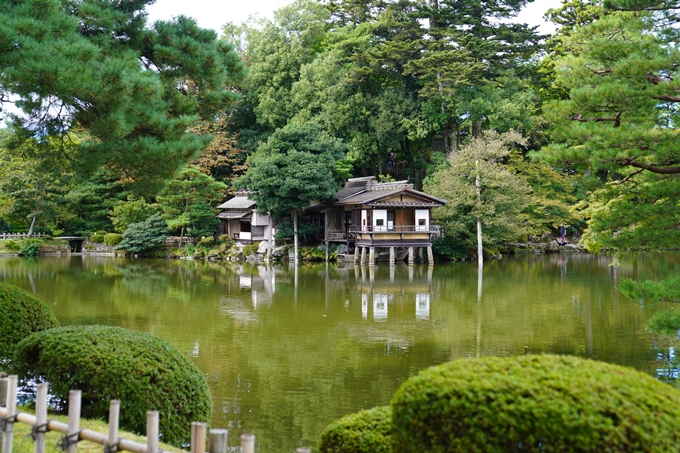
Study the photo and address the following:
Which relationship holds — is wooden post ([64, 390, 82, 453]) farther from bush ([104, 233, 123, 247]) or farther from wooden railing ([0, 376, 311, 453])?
bush ([104, 233, 123, 247])

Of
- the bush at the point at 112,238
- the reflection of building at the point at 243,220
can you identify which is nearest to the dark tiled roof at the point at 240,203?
the reflection of building at the point at 243,220

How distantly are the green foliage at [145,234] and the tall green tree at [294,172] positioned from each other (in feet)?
19.4

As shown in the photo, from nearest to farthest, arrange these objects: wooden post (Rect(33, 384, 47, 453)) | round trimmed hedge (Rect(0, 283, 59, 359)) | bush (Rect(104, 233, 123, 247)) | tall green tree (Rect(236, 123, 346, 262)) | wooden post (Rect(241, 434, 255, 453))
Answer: wooden post (Rect(241, 434, 255, 453))
wooden post (Rect(33, 384, 47, 453))
round trimmed hedge (Rect(0, 283, 59, 359))
tall green tree (Rect(236, 123, 346, 262))
bush (Rect(104, 233, 123, 247))

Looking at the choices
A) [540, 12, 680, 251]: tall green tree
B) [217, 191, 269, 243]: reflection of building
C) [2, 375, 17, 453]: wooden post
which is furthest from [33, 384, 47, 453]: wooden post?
[217, 191, 269, 243]: reflection of building

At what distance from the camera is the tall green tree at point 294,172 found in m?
28.2

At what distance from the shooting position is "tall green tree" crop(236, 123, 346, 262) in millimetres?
28219

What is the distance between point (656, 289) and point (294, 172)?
22.2 meters

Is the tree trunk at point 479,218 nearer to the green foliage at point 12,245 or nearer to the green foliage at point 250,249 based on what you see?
the green foliage at point 250,249

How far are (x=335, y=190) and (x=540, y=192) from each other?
10.9 m

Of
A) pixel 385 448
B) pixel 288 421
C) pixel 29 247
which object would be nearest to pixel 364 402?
pixel 288 421

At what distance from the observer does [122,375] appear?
458cm

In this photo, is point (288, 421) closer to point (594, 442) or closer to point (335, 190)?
point (594, 442)

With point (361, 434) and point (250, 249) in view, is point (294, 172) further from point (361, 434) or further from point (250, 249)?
point (361, 434)

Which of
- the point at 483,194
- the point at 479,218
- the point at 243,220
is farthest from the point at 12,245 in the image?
the point at 483,194
